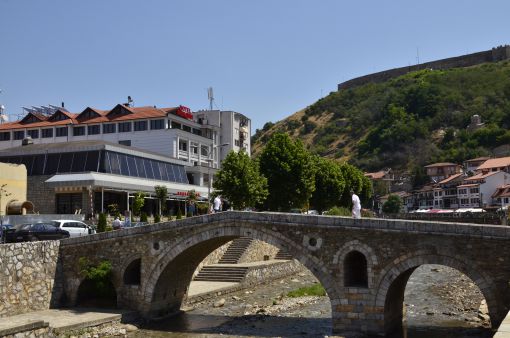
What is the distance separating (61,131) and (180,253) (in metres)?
44.5

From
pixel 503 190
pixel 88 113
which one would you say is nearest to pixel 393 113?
pixel 503 190

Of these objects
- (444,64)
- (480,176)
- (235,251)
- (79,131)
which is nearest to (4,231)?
(235,251)

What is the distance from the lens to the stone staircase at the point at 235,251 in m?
42.1

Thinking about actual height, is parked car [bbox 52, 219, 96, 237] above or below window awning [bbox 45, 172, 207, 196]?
below

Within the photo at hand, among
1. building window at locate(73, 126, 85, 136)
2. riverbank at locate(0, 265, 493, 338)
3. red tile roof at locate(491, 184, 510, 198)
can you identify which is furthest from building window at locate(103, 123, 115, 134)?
red tile roof at locate(491, 184, 510, 198)

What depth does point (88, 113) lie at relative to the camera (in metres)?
69.0

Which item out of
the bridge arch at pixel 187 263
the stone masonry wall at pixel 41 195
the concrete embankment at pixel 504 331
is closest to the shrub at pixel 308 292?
the bridge arch at pixel 187 263

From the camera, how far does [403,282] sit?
26203 mm

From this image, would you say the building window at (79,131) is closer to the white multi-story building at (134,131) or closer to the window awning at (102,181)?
the white multi-story building at (134,131)

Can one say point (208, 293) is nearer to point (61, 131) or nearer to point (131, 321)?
point (131, 321)

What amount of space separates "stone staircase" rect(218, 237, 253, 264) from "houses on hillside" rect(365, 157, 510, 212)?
48758 millimetres

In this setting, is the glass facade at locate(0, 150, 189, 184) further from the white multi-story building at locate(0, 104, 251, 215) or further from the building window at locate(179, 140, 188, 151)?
the building window at locate(179, 140, 188, 151)

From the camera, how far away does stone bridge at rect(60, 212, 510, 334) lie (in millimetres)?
22219

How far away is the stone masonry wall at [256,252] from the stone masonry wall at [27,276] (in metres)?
15.5
